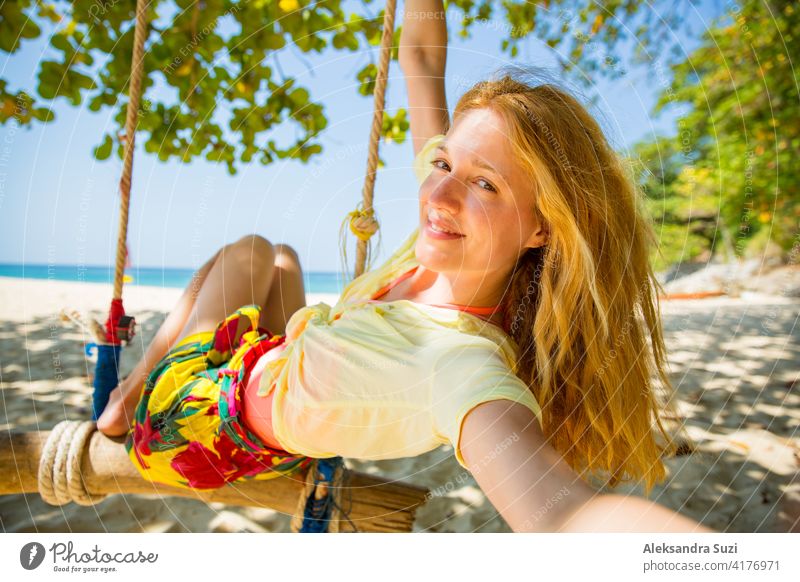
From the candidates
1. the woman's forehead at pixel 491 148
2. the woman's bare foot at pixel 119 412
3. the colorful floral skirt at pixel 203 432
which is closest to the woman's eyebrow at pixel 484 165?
the woman's forehead at pixel 491 148

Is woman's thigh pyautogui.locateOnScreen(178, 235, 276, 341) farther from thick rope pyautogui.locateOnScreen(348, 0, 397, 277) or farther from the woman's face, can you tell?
the woman's face

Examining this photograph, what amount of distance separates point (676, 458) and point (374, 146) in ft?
4.03

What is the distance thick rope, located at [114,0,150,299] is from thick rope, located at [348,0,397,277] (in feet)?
1.07

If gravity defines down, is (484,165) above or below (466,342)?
above

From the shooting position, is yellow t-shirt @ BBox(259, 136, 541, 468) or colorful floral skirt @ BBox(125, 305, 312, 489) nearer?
yellow t-shirt @ BBox(259, 136, 541, 468)

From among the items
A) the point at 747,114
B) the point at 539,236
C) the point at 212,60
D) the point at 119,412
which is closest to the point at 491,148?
the point at 539,236

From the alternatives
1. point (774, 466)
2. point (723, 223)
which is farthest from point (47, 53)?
point (723, 223)

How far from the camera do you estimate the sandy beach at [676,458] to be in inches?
51.5

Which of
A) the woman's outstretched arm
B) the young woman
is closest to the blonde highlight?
the young woman

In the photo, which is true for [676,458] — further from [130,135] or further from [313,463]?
[130,135]

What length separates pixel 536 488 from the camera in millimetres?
462

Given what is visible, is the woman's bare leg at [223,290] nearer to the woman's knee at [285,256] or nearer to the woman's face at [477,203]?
the woman's knee at [285,256]

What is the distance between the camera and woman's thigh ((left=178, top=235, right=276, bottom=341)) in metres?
0.92
